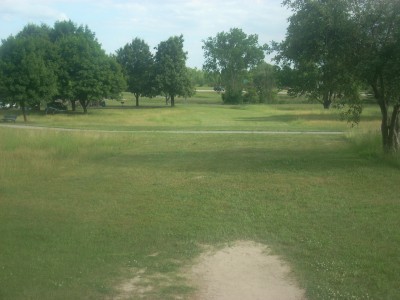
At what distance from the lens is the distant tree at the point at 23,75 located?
48.3 meters

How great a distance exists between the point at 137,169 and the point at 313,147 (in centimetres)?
896

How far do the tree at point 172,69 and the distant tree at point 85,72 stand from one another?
1280 centimetres

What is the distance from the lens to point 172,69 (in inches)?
2963

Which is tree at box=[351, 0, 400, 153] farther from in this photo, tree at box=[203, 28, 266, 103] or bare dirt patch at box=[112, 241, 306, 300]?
tree at box=[203, 28, 266, 103]

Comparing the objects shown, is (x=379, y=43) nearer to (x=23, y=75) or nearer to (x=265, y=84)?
(x=23, y=75)

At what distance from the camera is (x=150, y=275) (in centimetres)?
653

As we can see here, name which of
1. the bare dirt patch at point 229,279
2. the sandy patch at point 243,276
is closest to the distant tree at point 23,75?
the sandy patch at point 243,276

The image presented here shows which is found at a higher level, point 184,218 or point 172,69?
point 172,69

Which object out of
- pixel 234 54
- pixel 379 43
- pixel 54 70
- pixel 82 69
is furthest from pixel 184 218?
pixel 234 54

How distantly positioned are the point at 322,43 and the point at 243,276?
12.5 m

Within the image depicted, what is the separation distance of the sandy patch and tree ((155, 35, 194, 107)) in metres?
67.8

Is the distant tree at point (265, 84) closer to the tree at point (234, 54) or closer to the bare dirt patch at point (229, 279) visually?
the tree at point (234, 54)

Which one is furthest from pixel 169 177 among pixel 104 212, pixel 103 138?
pixel 103 138

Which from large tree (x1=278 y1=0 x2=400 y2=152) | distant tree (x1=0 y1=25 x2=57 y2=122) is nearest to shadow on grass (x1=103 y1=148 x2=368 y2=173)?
large tree (x1=278 y1=0 x2=400 y2=152)
